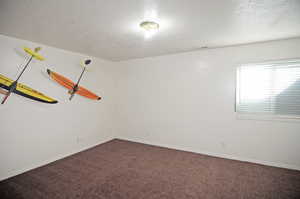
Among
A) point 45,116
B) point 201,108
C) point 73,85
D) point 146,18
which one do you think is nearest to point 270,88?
point 201,108

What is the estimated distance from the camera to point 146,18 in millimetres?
1742

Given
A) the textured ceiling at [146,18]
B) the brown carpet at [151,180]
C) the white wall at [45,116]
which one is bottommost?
the brown carpet at [151,180]

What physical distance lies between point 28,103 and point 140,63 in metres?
2.74

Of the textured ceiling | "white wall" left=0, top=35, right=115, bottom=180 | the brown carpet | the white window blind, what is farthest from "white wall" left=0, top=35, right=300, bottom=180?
the textured ceiling

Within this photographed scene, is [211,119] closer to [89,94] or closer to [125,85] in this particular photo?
[125,85]

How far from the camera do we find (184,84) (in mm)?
3465

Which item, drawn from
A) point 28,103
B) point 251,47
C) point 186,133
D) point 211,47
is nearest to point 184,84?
point 211,47

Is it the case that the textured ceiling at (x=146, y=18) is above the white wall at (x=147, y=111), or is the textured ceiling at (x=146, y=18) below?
above

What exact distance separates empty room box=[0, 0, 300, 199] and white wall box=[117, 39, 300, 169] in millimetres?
23

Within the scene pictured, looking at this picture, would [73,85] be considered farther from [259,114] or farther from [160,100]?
[259,114]

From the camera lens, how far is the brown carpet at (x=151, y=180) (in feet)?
6.44

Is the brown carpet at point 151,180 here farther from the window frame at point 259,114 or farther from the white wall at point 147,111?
the window frame at point 259,114

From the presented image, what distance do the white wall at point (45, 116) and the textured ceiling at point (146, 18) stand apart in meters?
0.44

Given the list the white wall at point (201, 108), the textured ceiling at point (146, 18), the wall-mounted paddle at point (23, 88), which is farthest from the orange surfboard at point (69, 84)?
the white wall at point (201, 108)
